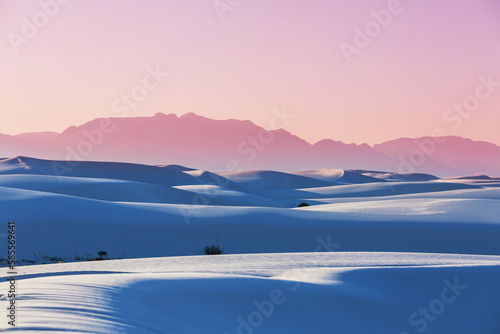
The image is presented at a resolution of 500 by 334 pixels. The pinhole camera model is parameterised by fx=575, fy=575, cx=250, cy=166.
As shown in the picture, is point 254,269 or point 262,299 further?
point 254,269

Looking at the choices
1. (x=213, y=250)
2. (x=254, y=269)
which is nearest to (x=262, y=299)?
(x=254, y=269)

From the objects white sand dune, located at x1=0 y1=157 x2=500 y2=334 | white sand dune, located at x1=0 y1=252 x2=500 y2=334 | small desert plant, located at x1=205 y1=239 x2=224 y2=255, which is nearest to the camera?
white sand dune, located at x1=0 y1=252 x2=500 y2=334

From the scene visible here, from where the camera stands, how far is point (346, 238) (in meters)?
12.8

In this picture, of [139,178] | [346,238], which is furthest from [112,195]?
[139,178]

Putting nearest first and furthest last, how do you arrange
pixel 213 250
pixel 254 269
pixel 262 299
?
pixel 262 299 < pixel 254 269 < pixel 213 250

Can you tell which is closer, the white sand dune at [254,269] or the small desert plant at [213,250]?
the white sand dune at [254,269]

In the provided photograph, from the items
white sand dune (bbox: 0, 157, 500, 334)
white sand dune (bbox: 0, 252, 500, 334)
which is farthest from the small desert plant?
white sand dune (bbox: 0, 252, 500, 334)

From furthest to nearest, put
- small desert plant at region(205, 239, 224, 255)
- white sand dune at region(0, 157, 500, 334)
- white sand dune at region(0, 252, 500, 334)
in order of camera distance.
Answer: small desert plant at region(205, 239, 224, 255) < white sand dune at region(0, 157, 500, 334) < white sand dune at region(0, 252, 500, 334)

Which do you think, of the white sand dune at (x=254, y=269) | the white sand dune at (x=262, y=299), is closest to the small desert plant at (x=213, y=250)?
the white sand dune at (x=254, y=269)

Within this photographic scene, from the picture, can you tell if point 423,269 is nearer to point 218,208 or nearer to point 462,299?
point 462,299

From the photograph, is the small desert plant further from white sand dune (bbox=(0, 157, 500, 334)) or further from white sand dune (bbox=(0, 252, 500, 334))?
white sand dune (bbox=(0, 252, 500, 334))

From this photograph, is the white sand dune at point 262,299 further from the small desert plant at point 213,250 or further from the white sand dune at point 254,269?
the small desert plant at point 213,250

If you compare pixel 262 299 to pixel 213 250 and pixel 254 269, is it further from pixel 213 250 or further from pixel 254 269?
pixel 213 250

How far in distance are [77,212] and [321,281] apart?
9.24m
